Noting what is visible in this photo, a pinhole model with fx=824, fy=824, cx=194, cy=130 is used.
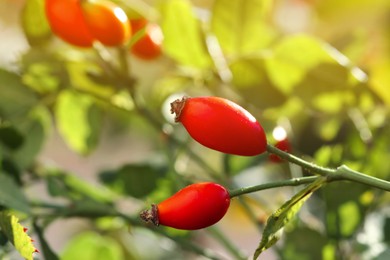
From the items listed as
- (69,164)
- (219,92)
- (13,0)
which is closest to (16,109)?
(219,92)

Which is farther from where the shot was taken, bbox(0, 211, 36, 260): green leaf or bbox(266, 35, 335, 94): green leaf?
bbox(266, 35, 335, 94): green leaf

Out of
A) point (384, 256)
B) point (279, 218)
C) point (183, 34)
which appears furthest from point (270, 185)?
point (183, 34)

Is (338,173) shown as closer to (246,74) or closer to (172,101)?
(172,101)

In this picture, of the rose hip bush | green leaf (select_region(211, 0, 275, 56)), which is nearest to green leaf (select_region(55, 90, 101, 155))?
the rose hip bush

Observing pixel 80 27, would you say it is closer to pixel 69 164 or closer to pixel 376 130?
pixel 376 130

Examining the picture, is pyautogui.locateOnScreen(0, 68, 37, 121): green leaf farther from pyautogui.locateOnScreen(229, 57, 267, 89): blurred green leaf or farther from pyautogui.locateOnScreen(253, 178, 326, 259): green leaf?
pyautogui.locateOnScreen(253, 178, 326, 259): green leaf

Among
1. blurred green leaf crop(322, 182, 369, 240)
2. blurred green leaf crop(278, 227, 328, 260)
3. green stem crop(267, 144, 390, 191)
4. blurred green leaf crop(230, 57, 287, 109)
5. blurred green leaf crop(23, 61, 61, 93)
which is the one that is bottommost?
green stem crop(267, 144, 390, 191)

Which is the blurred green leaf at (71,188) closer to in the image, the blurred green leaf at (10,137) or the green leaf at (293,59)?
the blurred green leaf at (10,137)
